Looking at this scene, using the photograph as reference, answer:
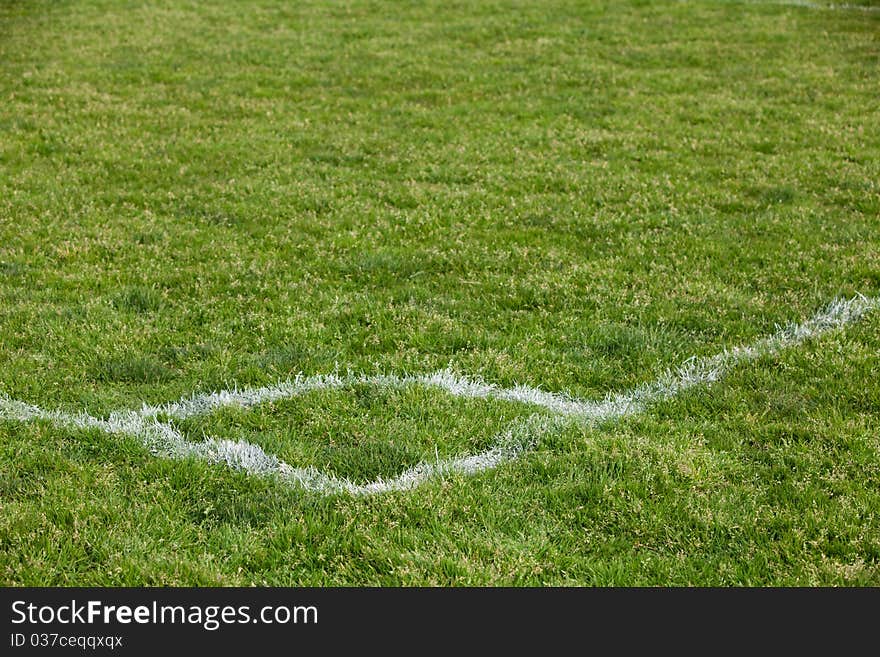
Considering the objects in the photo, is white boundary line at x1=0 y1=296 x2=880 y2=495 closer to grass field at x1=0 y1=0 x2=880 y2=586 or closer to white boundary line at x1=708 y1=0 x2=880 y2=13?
grass field at x1=0 y1=0 x2=880 y2=586

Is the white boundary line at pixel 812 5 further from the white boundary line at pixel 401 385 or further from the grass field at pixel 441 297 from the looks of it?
the white boundary line at pixel 401 385

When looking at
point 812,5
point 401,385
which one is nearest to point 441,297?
point 401,385

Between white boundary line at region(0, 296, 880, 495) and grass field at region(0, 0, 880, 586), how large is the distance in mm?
133

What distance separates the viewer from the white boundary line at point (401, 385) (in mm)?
7383

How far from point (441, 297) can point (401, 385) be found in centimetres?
233

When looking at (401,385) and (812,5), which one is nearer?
(401,385)

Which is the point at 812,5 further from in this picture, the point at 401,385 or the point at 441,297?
the point at 401,385

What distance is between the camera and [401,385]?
28.7ft

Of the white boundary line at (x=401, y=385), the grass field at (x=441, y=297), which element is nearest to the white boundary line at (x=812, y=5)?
the grass field at (x=441, y=297)

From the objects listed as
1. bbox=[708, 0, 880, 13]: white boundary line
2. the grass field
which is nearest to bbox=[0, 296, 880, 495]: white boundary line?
the grass field

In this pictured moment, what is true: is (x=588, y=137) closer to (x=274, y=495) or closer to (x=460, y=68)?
(x=460, y=68)

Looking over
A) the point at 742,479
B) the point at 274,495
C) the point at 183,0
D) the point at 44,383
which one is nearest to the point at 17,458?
the point at 44,383

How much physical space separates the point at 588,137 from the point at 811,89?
6.07 meters

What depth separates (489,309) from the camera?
10523 mm
